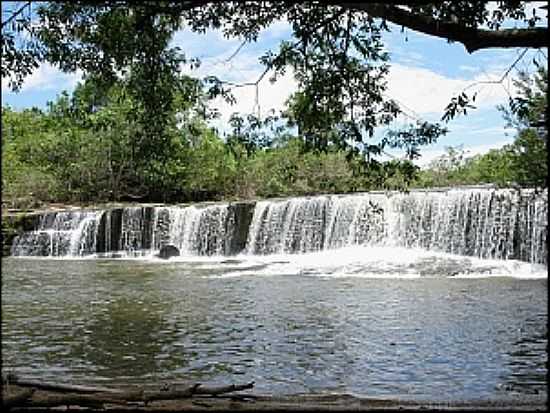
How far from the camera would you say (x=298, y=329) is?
1079cm

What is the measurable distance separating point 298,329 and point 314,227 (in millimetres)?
14160

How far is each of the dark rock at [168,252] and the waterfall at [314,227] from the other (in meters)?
0.20

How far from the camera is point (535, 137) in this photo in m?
8.59

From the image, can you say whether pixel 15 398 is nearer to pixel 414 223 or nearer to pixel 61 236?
pixel 414 223

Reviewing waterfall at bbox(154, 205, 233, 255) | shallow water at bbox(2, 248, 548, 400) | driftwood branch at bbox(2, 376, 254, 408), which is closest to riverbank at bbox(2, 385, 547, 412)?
driftwood branch at bbox(2, 376, 254, 408)

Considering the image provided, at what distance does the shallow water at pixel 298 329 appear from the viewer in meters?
7.90

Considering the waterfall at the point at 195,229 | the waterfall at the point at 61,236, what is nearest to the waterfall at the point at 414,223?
the waterfall at the point at 195,229

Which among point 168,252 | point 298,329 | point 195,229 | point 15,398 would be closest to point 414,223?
point 195,229

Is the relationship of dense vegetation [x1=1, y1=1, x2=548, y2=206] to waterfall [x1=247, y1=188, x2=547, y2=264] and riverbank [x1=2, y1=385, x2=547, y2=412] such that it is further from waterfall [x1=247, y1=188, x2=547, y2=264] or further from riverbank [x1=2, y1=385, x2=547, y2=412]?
waterfall [x1=247, y1=188, x2=547, y2=264]

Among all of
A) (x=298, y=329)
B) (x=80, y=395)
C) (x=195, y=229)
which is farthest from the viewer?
(x=195, y=229)

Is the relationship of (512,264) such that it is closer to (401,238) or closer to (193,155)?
(401,238)

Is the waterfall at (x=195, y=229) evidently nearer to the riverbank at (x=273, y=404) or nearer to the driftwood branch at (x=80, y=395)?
the riverbank at (x=273, y=404)

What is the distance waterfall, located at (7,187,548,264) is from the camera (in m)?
21.0

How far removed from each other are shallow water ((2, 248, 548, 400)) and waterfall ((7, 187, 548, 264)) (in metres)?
1.86
